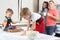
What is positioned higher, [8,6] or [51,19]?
[8,6]

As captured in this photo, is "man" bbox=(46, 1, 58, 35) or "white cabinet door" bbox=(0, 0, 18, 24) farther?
"white cabinet door" bbox=(0, 0, 18, 24)

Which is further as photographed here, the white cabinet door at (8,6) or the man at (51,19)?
the white cabinet door at (8,6)

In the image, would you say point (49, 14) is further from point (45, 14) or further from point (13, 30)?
point (13, 30)

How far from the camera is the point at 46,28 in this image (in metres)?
2.56

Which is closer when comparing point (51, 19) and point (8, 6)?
point (51, 19)

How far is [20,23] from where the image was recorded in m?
3.49

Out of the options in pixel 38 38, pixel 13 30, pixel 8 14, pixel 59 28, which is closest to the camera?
pixel 38 38

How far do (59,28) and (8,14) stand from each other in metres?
1.16

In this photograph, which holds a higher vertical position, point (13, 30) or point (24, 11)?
point (24, 11)

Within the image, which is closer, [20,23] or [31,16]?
[31,16]

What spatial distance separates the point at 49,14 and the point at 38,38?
634 mm

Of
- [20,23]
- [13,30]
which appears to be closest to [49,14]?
[13,30]

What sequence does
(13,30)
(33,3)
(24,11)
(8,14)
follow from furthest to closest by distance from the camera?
(33,3) < (8,14) < (13,30) < (24,11)

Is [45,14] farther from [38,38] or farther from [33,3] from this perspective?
[33,3]
